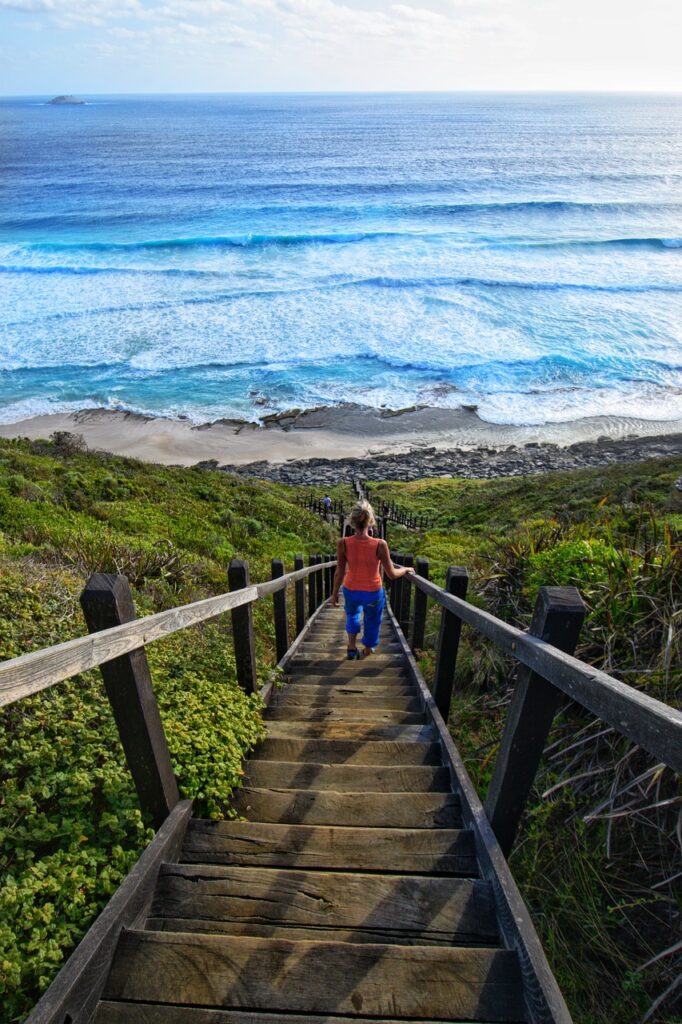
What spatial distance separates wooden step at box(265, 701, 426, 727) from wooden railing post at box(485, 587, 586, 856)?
167 centimetres

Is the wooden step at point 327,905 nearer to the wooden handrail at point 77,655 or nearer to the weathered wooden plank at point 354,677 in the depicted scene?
the wooden handrail at point 77,655

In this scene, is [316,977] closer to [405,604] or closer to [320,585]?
[405,604]

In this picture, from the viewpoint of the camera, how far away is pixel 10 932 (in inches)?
81.5

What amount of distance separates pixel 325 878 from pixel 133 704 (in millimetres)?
1121

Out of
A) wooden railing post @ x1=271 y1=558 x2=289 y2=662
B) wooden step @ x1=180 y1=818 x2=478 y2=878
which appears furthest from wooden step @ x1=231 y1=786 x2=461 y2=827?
wooden railing post @ x1=271 y1=558 x2=289 y2=662

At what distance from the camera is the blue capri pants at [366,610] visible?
19.5 ft

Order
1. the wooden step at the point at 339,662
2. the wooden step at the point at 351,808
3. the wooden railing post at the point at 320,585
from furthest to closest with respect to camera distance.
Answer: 1. the wooden railing post at the point at 320,585
2. the wooden step at the point at 339,662
3. the wooden step at the point at 351,808

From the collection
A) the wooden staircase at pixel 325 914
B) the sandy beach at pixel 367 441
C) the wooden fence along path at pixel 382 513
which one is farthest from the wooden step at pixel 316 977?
the sandy beach at pixel 367 441

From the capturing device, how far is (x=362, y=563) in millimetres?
5770

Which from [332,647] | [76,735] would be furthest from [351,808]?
[332,647]

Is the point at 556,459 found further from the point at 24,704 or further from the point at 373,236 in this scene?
the point at 373,236

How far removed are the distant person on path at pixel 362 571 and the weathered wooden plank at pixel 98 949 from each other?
10.9ft

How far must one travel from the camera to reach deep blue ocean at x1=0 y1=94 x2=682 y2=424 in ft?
94.0

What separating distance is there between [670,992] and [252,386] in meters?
28.4
